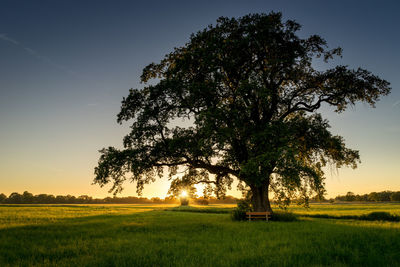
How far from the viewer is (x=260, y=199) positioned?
24.0 m

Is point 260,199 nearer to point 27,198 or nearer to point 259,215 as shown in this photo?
point 259,215

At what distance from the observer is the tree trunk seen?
2378 centimetres

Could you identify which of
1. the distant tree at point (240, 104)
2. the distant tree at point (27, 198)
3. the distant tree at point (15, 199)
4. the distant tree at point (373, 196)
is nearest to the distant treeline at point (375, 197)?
the distant tree at point (373, 196)

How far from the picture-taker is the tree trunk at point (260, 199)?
23781mm

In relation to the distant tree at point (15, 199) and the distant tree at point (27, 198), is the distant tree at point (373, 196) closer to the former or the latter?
the distant tree at point (27, 198)

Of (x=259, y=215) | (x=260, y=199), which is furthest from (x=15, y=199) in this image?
(x=259, y=215)

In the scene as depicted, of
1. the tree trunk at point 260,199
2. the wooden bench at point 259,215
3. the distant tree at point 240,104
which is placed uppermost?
the distant tree at point 240,104

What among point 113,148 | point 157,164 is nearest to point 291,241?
point 157,164

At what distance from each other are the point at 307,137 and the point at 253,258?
18752 mm

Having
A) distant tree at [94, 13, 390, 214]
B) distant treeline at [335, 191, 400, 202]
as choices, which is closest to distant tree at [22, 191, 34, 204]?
distant tree at [94, 13, 390, 214]

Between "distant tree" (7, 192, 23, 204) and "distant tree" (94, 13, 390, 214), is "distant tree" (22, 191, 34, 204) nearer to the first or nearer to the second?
"distant tree" (7, 192, 23, 204)

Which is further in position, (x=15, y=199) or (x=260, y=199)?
(x=15, y=199)

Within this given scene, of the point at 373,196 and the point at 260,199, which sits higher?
the point at 260,199

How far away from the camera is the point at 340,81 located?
23250 millimetres
